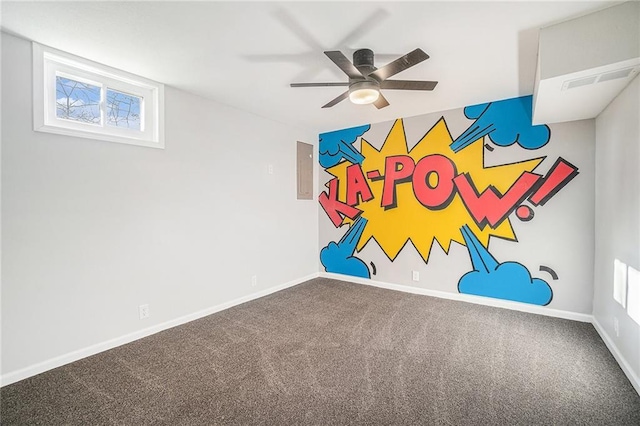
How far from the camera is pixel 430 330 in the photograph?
2.91 meters

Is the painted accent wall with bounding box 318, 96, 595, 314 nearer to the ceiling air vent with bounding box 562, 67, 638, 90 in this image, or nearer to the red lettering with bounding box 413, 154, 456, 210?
the red lettering with bounding box 413, 154, 456, 210

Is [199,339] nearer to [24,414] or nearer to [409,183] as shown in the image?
[24,414]

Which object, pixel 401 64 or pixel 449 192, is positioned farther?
pixel 449 192

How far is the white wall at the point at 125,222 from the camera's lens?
211 centimetres

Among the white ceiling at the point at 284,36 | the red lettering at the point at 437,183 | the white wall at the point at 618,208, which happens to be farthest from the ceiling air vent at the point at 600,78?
the red lettering at the point at 437,183

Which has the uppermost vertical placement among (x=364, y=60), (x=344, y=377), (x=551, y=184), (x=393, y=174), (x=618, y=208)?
(x=364, y=60)

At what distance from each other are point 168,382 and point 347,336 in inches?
59.7

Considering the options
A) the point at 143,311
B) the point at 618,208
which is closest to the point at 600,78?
the point at 618,208

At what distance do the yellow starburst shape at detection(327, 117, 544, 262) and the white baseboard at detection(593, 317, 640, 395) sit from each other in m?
1.12

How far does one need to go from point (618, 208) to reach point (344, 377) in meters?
2.61

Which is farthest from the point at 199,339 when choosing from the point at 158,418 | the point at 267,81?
the point at 267,81

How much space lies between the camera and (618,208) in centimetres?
240

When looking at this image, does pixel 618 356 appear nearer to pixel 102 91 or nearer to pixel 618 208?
pixel 618 208

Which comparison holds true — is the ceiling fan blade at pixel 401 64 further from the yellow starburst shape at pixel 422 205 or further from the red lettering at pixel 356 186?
the red lettering at pixel 356 186
